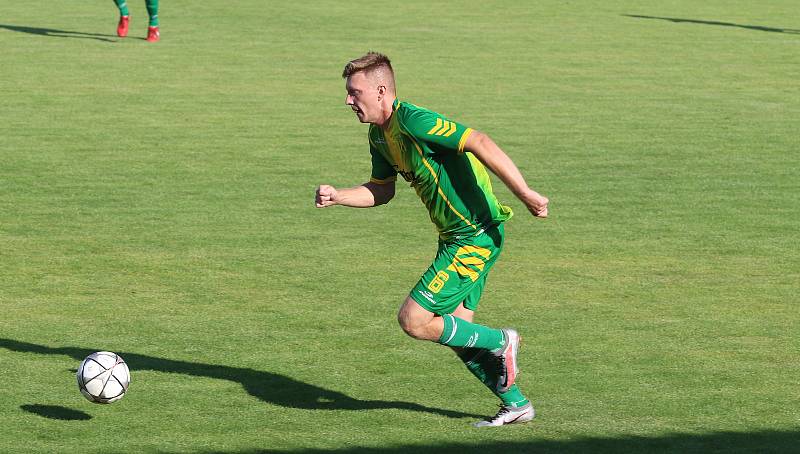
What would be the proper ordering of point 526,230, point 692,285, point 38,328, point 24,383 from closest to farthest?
point 24,383
point 38,328
point 692,285
point 526,230

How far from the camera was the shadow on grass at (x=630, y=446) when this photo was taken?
675 cm

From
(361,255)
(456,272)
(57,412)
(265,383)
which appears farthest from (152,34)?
(456,272)

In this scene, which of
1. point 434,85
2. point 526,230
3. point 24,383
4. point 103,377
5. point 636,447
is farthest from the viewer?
point 434,85

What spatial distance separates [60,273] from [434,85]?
34.4 ft

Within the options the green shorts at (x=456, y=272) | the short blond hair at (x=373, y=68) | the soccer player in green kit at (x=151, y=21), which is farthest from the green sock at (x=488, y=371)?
the soccer player in green kit at (x=151, y=21)

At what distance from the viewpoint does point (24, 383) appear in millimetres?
7789

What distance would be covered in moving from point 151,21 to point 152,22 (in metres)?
0.04

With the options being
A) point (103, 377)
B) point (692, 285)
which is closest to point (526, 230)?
point (692, 285)

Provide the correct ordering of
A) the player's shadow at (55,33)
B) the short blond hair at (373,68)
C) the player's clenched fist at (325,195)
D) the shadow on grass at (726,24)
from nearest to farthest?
the short blond hair at (373,68)
the player's clenched fist at (325,195)
the player's shadow at (55,33)
the shadow on grass at (726,24)

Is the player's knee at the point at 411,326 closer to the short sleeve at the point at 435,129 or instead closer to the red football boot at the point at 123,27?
the short sleeve at the point at 435,129

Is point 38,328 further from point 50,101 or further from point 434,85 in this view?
point 434,85

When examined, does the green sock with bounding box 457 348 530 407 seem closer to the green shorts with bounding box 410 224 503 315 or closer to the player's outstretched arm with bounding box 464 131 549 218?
the green shorts with bounding box 410 224 503 315

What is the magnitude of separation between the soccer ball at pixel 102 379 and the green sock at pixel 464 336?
1831mm

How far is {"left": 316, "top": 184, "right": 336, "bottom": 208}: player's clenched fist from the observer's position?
695 cm
